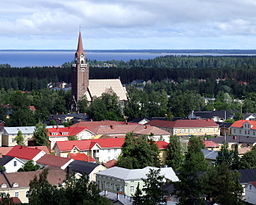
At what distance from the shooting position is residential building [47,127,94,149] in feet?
213

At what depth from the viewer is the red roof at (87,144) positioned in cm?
5766

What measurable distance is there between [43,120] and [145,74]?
75.7 metres

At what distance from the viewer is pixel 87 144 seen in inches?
2311

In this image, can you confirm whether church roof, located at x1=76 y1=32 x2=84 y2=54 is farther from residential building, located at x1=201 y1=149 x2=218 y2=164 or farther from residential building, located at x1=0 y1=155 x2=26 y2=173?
residential building, located at x1=0 y1=155 x2=26 y2=173

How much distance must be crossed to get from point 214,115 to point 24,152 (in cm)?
3667

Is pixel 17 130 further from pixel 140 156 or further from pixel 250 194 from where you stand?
pixel 250 194

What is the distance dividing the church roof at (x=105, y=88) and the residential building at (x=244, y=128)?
24947mm

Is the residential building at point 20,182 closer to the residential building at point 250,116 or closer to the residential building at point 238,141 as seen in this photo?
the residential building at point 238,141

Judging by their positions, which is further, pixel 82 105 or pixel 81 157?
pixel 82 105

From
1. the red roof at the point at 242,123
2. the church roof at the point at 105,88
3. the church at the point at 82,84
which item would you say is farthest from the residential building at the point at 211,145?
the church roof at the point at 105,88

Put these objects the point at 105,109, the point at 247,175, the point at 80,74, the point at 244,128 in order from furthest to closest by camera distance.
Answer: the point at 80,74 < the point at 105,109 < the point at 244,128 < the point at 247,175

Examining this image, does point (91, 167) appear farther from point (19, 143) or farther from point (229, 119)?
point (229, 119)

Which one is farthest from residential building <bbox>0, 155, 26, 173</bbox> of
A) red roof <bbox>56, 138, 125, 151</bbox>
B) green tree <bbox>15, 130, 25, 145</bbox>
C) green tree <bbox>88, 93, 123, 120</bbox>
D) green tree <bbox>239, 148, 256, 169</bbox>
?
green tree <bbox>88, 93, 123, 120</bbox>

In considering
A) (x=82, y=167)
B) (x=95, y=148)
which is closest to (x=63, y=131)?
(x=95, y=148)
